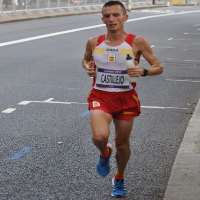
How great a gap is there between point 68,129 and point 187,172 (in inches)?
116

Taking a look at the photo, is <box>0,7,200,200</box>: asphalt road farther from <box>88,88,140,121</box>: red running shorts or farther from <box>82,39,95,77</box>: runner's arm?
<box>82,39,95,77</box>: runner's arm

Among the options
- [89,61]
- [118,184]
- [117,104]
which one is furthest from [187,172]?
[89,61]

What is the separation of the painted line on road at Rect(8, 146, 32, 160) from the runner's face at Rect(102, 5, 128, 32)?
2375 mm

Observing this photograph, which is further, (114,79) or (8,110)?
(8,110)

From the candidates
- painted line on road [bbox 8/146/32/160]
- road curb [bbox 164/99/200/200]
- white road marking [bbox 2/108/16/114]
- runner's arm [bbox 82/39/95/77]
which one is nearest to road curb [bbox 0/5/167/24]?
white road marking [bbox 2/108/16/114]

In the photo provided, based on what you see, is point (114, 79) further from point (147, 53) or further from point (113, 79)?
point (147, 53)

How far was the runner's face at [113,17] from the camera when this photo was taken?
5.87m

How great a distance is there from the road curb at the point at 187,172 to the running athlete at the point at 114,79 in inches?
21.5

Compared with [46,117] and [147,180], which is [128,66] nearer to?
[147,180]

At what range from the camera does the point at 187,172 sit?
6.75 metres

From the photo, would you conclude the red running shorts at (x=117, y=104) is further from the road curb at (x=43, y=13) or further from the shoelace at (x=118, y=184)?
the road curb at (x=43, y=13)

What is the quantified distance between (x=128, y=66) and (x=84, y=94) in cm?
690

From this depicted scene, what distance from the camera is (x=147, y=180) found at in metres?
6.78

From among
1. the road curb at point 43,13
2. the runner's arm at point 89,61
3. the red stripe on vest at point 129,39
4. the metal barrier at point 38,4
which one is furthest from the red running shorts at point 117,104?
the metal barrier at point 38,4
